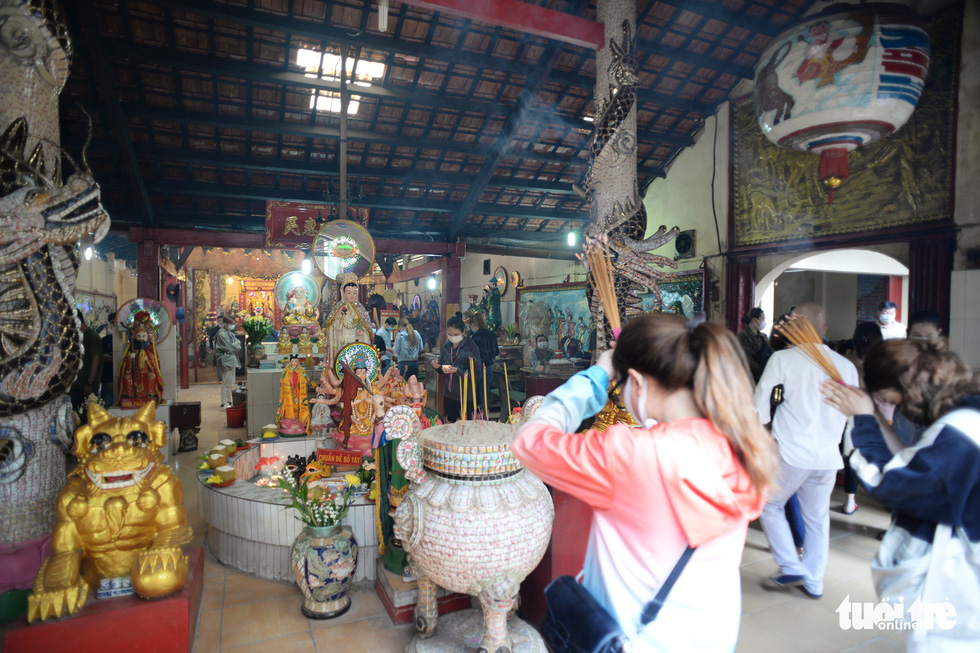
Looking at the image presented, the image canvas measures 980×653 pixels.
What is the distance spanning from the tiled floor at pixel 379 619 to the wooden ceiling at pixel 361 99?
484 cm

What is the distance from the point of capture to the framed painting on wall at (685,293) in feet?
22.7

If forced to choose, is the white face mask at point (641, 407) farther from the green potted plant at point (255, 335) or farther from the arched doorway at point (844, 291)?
the arched doorway at point (844, 291)

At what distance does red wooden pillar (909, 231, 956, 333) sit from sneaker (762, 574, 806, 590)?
2773mm

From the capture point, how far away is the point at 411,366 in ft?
27.0

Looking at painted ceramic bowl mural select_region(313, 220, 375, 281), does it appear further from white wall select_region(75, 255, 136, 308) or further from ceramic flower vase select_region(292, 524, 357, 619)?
white wall select_region(75, 255, 136, 308)

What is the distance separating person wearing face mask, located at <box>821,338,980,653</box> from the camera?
137cm

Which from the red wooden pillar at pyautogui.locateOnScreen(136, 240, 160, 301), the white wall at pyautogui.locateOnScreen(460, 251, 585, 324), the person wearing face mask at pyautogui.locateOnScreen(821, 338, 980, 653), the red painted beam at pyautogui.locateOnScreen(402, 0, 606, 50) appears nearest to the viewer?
the person wearing face mask at pyautogui.locateOnScreen(821, 338, 980, 653)

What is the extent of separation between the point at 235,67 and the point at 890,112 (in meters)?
5.76

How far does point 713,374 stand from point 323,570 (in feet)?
7.82

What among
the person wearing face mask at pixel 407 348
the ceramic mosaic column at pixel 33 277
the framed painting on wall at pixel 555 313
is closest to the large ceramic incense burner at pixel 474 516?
the ceramic mosaic column at pixel 33 277

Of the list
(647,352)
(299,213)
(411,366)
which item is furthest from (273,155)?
(647,352)

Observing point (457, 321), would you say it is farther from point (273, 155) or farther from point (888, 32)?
point (273, 155)

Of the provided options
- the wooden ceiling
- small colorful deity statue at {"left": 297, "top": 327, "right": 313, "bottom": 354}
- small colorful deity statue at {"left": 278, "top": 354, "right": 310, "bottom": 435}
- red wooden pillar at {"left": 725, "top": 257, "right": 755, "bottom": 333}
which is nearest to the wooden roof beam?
the wooden ceiling

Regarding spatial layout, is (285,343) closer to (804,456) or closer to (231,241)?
(231,241)
